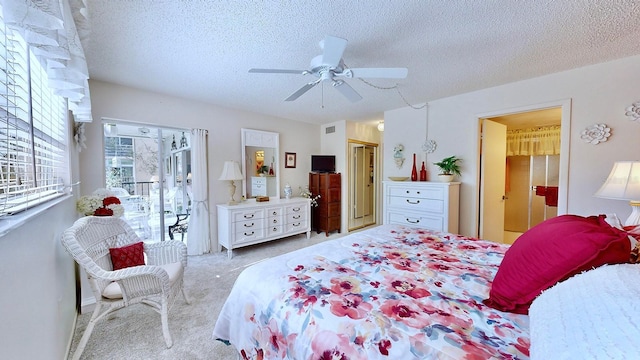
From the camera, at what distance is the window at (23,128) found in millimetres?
854

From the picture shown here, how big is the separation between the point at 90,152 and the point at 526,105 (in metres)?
5.08

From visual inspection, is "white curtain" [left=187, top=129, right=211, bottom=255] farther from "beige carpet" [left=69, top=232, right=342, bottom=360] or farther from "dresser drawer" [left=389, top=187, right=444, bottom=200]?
"dresser drawer" [left=389, top=187, right=444, bottom=200]

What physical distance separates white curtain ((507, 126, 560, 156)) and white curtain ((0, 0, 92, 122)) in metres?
6.09

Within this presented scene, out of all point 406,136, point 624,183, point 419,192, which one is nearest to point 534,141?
point 406,136

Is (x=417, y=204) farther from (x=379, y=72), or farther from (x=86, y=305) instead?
(x=86, y=305)

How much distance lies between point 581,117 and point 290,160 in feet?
13.0

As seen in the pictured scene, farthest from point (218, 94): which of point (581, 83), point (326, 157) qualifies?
point (581, 83)

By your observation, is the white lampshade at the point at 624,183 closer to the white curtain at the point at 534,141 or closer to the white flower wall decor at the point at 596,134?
the white flower wall decor at the point at 596,134

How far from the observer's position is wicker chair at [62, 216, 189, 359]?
1.52 m

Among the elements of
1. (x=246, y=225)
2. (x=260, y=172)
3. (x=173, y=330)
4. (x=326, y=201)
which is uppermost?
(x=260, y=172)

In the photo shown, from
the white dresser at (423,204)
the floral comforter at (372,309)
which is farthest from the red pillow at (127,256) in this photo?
the white dresser at (423,204)

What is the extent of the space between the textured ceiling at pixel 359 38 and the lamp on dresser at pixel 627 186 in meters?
1.03

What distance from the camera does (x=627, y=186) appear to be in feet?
5.65

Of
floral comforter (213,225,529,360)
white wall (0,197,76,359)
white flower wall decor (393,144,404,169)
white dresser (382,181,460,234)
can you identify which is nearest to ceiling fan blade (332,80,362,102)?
floral comforter (213,225,529,360)
